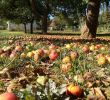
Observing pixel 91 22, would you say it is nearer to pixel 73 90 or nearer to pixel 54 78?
pixel 54 78

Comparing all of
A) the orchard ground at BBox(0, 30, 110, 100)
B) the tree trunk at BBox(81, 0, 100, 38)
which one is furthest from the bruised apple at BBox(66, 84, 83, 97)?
the tree trunk at BBox(81, 0, 100, 38)

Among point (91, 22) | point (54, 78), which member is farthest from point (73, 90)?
point (91, 22)

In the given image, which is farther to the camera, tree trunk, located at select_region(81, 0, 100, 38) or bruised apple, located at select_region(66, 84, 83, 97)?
tree trunk, located at select_region(81, 0, 100, 38)

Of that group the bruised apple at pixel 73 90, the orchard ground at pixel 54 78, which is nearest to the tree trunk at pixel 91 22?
the orchard ground at pixel 54 78

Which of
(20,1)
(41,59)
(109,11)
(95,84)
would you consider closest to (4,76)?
(95,84)

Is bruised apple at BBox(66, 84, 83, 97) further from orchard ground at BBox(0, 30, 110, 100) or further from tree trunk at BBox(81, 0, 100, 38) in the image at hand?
tree trunk at BBox(81, 0, 100, 38)

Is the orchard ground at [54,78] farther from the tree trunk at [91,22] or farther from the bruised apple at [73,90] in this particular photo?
the tree trunk at [91,22]

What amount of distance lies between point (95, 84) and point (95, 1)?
1495cm

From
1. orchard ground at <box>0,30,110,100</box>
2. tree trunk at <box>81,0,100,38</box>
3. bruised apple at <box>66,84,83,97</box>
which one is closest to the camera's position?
orchard ground at <box>0,30,110,100</box>

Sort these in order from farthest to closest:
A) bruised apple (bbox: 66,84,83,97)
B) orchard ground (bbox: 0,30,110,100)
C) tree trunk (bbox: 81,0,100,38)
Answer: tree trunk (bbox: 81,0,100,38), bruised apple (bbox: 66,84,83,97), orchard ground (bbox: 0,30,110,100)

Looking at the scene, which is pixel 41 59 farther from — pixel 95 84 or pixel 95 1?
pixel 95 1

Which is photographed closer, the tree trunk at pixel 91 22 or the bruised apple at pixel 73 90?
the bruised apple at pixel 73 90

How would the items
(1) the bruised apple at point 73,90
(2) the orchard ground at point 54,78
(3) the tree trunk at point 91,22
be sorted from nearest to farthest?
1. (2) the orchard ground at point 54,78
2. (1) the bruised apple at point 73,90
3. (3) the tree trunk at point 91,22

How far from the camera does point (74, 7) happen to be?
52.1 meters
